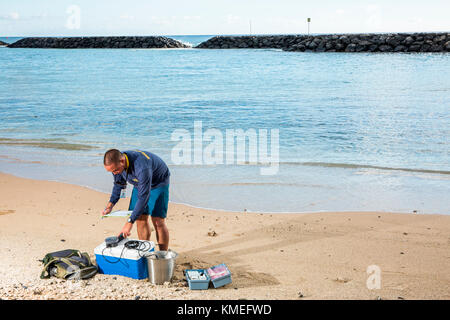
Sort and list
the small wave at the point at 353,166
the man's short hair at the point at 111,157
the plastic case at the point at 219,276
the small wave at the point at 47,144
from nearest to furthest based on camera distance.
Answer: the man's short hair at the point at 111,157
the plastic case at the point at 219,276
the small wave at the point at 353,166
the small wave at the point at 47,144

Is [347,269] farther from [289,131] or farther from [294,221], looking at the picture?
[289,131]

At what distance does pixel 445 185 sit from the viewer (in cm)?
848

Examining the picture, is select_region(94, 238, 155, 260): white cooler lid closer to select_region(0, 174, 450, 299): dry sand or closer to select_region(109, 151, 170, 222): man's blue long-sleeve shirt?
select_region(0, 174, 450, 299): dry sand

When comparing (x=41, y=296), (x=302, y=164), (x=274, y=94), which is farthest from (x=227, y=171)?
(x=274, y=94)

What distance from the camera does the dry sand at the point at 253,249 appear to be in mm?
4562

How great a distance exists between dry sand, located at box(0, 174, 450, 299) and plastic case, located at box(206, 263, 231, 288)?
8 centimetres

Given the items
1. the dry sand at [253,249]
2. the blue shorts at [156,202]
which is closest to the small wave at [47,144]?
the dry sand at [253,249]

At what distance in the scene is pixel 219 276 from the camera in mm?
4672

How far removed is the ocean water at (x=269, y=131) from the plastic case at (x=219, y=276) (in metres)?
2.60

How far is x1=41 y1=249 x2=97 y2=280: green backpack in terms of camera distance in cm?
464

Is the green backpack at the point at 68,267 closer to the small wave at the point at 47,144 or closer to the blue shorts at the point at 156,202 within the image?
the blue shorts at the point at 156,202

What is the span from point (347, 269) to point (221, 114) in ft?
39.3

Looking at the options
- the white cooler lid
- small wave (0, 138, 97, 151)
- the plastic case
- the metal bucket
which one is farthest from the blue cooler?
small wave (0, 138, 97, 151)
